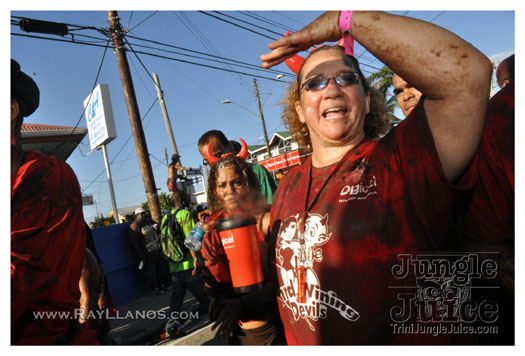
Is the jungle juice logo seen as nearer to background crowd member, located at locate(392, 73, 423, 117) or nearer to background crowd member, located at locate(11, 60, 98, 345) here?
background crowd member, located at locate(392, 73, 423, 117)

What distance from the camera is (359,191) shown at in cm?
107

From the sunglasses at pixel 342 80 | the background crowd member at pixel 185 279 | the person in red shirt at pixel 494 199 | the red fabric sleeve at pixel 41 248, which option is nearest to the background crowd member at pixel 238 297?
the red fabric sleeve at pixel 41 248

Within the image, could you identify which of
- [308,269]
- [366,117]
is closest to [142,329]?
[308,269]

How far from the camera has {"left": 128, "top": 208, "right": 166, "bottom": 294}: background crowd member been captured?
5.64m

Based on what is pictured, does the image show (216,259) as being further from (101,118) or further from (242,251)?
(101,118)

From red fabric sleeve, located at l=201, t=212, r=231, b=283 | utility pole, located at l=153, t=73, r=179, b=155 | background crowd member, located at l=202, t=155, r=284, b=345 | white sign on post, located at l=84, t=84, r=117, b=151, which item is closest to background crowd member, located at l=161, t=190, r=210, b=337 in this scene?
background crowd member, located at l=202, t=155, r=284, b=345

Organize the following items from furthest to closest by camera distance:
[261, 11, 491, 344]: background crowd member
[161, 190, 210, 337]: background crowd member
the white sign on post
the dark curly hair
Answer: the white sign on post
[161, 190, 210, 337]: background crowd member
the dark curly hair
[261, 11, 491, 344]: background crowd member

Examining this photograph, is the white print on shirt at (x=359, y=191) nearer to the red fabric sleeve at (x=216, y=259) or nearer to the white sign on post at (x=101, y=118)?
the red fabric sleeve at (x=216, y=259)

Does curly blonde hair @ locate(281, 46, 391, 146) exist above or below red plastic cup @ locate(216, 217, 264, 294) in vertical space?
above

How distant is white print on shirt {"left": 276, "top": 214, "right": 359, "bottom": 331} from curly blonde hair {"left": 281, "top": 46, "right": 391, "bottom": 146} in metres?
0.60

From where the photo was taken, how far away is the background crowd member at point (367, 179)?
2.84ft

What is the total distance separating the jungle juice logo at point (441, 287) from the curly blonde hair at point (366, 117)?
671 millimetres
